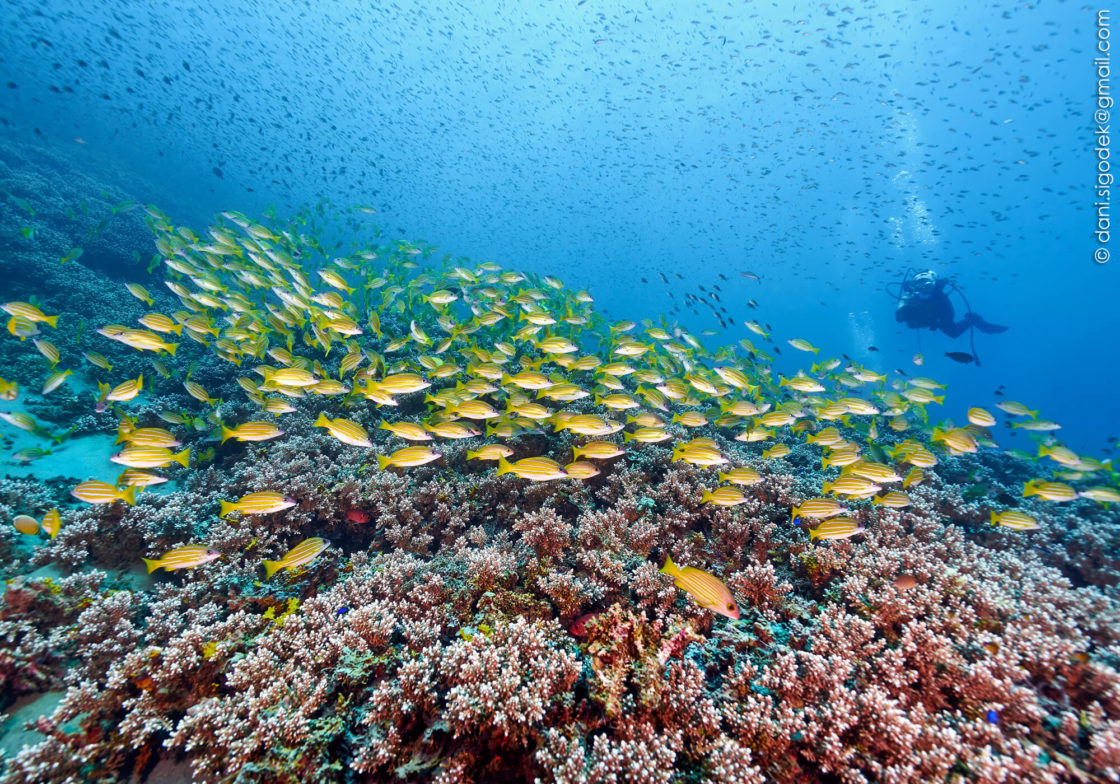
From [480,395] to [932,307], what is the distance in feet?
90.9

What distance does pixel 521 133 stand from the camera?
246ft

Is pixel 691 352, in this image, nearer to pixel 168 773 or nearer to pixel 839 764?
pixel 839 764

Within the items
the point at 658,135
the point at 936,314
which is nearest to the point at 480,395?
the point at 936,314

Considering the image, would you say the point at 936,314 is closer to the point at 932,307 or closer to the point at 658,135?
the point at 932,307

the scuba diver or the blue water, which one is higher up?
the blue water

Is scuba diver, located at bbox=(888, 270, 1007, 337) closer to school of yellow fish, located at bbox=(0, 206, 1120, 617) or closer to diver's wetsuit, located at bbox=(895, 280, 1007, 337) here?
diver's wetsuit, located at bbox=(895, 280, 1007, 337)

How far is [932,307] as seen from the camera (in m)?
22.2

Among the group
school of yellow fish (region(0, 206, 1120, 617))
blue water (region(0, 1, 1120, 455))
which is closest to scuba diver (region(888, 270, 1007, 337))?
blue water (region(0, 1, 1120, 455))

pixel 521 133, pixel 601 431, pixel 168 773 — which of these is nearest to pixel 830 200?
pixel 521 133

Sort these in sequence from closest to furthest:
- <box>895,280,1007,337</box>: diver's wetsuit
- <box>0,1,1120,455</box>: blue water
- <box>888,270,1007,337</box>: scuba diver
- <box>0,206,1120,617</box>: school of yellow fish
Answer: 1. <box>0,206,1120,617</box>: school of yellow fish
2. <box>888,270,1007,337</box>: scuba diver
3. <box>895,280,1007,337</box>: diver's wetsuit
4. <box>0,1,1120,455</box>: blue water

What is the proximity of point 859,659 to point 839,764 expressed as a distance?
41.2 inches

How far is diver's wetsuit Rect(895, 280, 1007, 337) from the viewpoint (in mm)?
21906

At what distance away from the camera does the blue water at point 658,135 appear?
39.8 meters

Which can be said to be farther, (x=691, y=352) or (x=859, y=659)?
(x=691, y=352)
